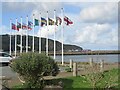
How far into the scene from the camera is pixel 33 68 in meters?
14.3

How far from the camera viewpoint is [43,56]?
1512cm

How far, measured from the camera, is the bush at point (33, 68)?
47.0 ft

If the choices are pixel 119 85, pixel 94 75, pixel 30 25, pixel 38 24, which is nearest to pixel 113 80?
pixel 119 85

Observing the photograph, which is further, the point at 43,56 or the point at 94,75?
the point at 43,56

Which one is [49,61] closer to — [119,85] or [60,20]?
[119,85]

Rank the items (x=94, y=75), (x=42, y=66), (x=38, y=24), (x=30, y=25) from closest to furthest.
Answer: (x=94, y=75), (x=42, y=66), (x=38, y=24), (x=30, y=25)

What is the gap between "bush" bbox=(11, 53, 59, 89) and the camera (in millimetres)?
14336

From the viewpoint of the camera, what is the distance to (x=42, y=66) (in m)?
14.8

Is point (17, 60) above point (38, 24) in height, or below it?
below

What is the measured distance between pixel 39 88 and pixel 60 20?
30386 mm

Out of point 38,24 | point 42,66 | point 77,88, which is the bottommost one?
point 77,88

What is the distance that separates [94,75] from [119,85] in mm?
1688

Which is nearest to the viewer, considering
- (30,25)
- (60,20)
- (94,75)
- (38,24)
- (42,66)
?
(94,75)

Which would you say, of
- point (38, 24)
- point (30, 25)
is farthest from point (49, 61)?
point (30, 25)
